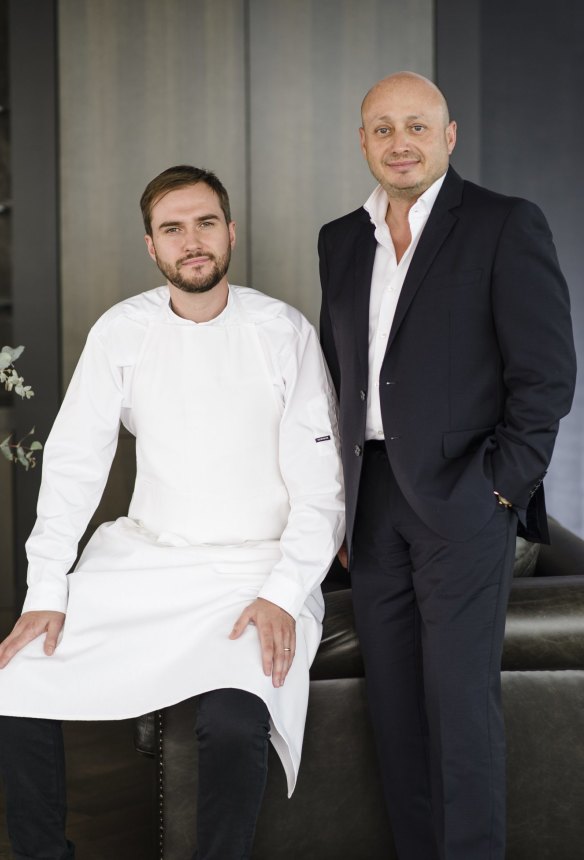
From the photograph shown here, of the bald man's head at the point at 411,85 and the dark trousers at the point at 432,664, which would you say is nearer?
the dark trousers at the point at 432,664

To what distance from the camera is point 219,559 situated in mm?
2209

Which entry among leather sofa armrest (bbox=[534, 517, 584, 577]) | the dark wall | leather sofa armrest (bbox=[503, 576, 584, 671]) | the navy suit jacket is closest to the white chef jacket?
the navy suit jacket

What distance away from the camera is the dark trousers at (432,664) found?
198 cm

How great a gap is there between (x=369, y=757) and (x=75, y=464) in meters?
0.94

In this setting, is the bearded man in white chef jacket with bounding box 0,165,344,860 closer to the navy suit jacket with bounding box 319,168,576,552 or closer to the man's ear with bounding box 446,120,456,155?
the navy suit jacket with bounding box 319,168,576,552

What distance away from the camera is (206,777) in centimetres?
195

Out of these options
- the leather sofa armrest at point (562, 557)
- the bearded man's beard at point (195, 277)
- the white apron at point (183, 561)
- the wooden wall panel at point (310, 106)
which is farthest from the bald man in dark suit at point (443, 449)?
the wooden wall panel at point (310, 106)

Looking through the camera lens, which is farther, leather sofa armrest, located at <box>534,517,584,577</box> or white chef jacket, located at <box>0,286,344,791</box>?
leather sofa armrest, located at <box>534,517,584,577</box>

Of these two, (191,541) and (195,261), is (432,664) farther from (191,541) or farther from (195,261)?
(195,261)

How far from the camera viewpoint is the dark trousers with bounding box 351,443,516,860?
78.0 inches

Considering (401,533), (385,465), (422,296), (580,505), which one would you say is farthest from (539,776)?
(580,505)

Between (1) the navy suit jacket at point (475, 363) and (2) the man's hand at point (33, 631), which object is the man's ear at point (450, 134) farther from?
(2) the man's hand at point (33, 631)

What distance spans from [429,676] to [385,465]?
1.44 ft

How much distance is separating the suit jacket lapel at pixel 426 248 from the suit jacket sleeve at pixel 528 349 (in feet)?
0.42
